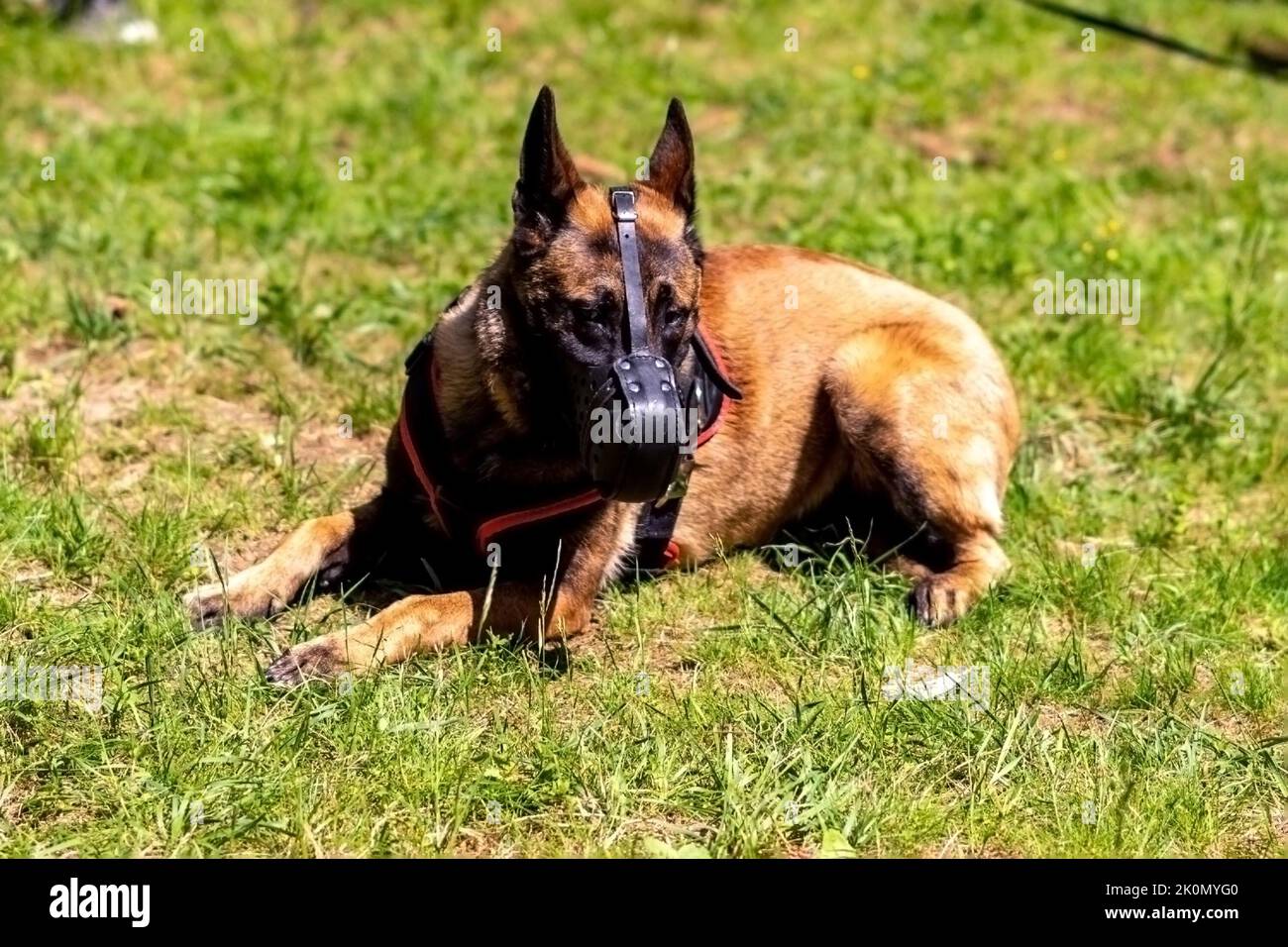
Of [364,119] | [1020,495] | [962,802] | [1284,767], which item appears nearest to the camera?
[962,802]

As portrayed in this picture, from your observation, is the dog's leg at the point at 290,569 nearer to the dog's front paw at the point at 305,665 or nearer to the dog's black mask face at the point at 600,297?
the dog's front paw at the point at 305,665

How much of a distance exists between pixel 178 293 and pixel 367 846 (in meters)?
3.66

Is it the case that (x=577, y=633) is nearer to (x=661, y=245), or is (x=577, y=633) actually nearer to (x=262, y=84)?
(x=661, y=245)

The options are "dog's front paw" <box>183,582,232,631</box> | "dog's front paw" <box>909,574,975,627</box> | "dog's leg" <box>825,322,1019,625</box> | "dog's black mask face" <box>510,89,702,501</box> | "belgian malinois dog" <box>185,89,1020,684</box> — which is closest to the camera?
"dog's black mask face" <box>510,89,702,501</box>

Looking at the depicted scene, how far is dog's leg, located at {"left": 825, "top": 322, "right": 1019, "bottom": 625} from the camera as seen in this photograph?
5.46m

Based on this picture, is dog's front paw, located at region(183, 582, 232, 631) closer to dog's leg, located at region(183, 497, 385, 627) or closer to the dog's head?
dog's leg, located at region(183, 497, 385, 627)

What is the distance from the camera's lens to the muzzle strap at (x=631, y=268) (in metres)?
4.27

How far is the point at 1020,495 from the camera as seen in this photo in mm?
5938

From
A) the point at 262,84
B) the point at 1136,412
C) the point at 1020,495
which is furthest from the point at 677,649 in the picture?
the point at 262,84

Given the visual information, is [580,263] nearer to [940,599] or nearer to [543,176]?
[543,176]

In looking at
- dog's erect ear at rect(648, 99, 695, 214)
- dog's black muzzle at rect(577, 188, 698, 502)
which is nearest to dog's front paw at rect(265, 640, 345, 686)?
dog's black muzzle at rect(577, 188, 698, 502)

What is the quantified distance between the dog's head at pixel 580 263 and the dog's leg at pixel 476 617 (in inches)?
28.2

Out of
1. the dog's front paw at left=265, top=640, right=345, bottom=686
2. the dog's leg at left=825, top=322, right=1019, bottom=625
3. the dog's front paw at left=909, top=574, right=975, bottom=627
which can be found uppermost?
the dog's leg at left=825, top=322, right=1019, bottom=625

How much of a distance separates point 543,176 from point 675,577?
1.58 meters
